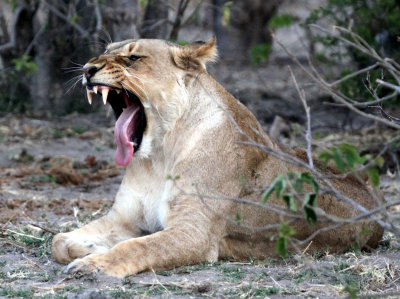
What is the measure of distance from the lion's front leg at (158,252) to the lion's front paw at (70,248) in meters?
0.32

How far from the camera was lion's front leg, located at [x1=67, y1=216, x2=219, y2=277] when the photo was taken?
145 inches

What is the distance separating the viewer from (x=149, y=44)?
4.39m

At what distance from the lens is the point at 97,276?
3611 mm

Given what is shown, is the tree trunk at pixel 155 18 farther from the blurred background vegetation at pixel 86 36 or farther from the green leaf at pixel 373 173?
the green leaf at pixel 373 173

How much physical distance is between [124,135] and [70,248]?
0.63 metres

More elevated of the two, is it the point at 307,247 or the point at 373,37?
the point at 373,37

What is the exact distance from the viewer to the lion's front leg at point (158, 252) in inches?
145

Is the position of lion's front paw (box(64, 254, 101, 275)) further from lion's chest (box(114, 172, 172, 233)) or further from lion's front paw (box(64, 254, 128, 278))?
lion's chest (box(114, 172, 172, 233))

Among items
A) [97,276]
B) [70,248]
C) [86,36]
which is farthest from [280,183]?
[86,36]

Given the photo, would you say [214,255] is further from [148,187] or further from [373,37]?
[373,37]

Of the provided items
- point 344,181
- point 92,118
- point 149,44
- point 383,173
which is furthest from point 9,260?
point 92,118

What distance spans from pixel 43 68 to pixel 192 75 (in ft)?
16.3

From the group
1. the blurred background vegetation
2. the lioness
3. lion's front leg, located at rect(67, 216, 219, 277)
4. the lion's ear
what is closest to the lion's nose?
the lioness

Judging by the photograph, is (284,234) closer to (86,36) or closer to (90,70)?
(90,70)
